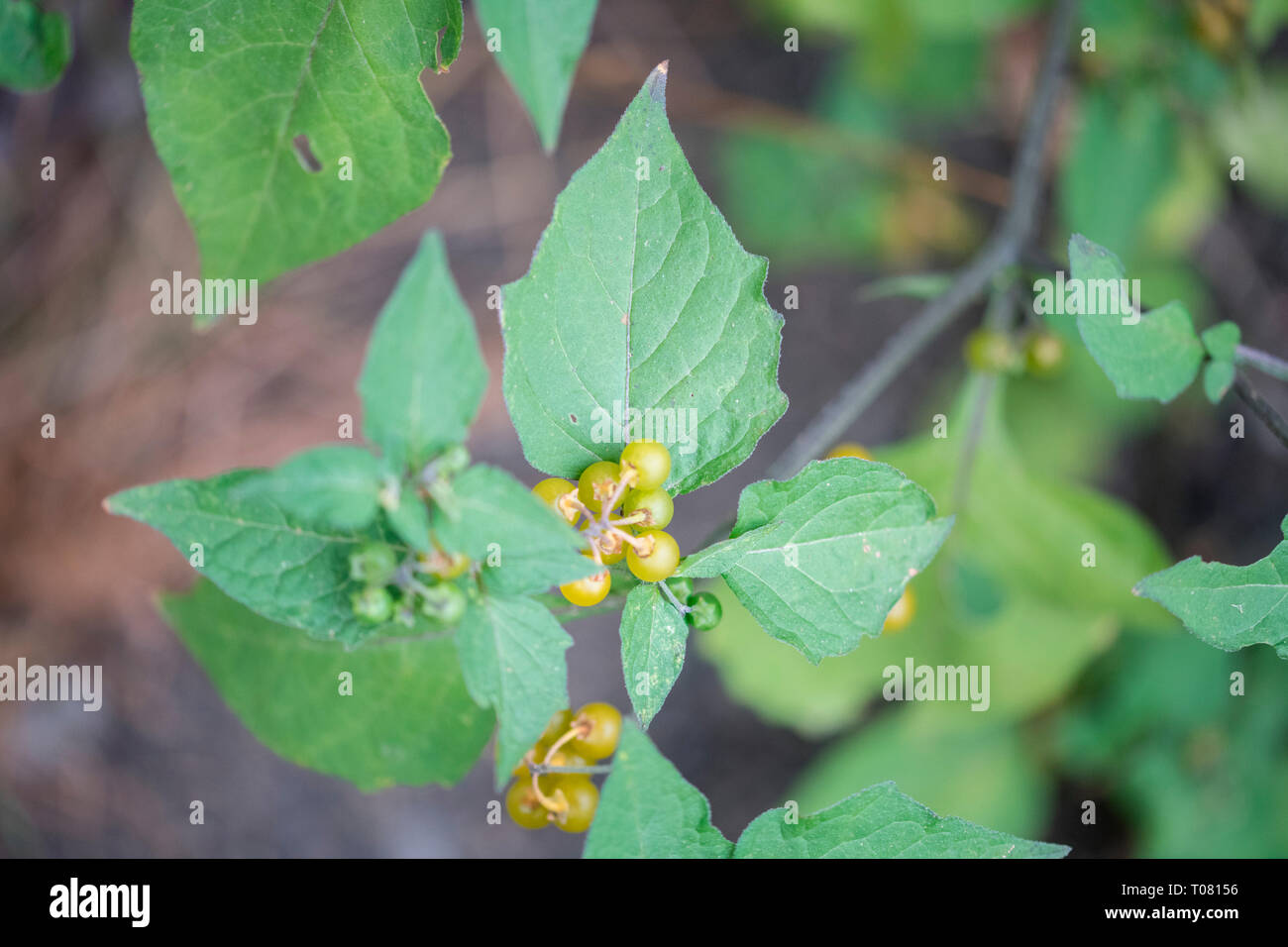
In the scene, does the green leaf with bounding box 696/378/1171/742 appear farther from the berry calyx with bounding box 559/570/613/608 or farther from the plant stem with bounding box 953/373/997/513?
the berry calyx with bounding box 559/570/613/608

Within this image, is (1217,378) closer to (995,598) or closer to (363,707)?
(995,598)

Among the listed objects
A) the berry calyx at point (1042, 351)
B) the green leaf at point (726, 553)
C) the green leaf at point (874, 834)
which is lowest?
the green leaf at point (874, 834)

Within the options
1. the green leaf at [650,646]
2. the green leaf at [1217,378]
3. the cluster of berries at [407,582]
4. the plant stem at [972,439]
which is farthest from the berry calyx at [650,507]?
the plant stem at [972,439]

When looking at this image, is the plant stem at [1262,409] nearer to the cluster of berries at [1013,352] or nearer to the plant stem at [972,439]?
the cluster of berries at [1013,352]

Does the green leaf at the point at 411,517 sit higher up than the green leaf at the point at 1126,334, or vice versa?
the green leaf at the point at 1126,334
